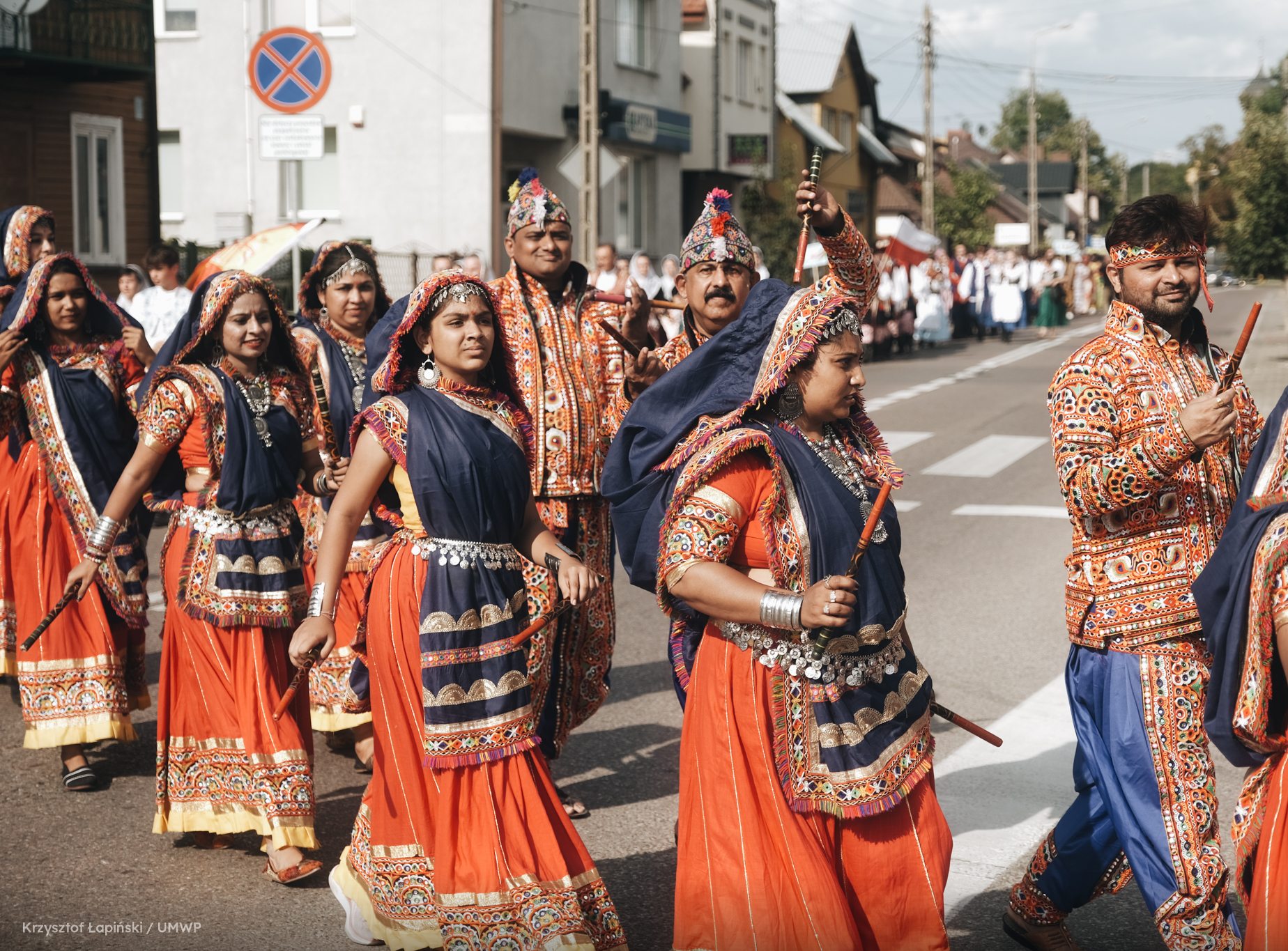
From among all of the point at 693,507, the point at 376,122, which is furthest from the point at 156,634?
the point at 376,122

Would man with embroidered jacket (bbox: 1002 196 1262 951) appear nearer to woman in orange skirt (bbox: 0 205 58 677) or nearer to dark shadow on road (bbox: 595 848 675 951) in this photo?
dark shadow on road (bbox: 595 848 675 951)

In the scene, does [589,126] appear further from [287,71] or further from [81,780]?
[81,780]

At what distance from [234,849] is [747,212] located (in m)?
32.2

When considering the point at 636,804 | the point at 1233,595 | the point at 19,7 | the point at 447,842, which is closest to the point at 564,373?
the point at 636,804

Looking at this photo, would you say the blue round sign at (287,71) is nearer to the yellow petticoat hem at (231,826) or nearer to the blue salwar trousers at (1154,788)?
the yellow petticoat hem at (231,826)

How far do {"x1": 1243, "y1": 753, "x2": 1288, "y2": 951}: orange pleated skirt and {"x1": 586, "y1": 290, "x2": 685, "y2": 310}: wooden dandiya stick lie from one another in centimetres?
297

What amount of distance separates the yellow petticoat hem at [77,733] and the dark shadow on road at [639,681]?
7.15 ft

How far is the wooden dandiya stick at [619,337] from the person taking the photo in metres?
5.67

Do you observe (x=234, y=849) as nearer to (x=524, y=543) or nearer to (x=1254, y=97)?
(x=524, y=543)

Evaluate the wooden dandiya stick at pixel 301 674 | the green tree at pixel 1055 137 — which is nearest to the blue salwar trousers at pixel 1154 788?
the wooden dandiya stick at pixel 301 674

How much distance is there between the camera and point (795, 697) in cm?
347

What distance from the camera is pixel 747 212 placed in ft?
119

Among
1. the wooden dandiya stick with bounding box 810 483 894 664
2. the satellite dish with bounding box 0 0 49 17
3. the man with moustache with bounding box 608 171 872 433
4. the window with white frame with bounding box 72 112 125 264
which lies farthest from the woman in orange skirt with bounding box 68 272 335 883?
the window with white frame with bounding box 72 112 125 264

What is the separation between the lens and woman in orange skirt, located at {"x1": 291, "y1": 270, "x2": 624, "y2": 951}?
159 inches
